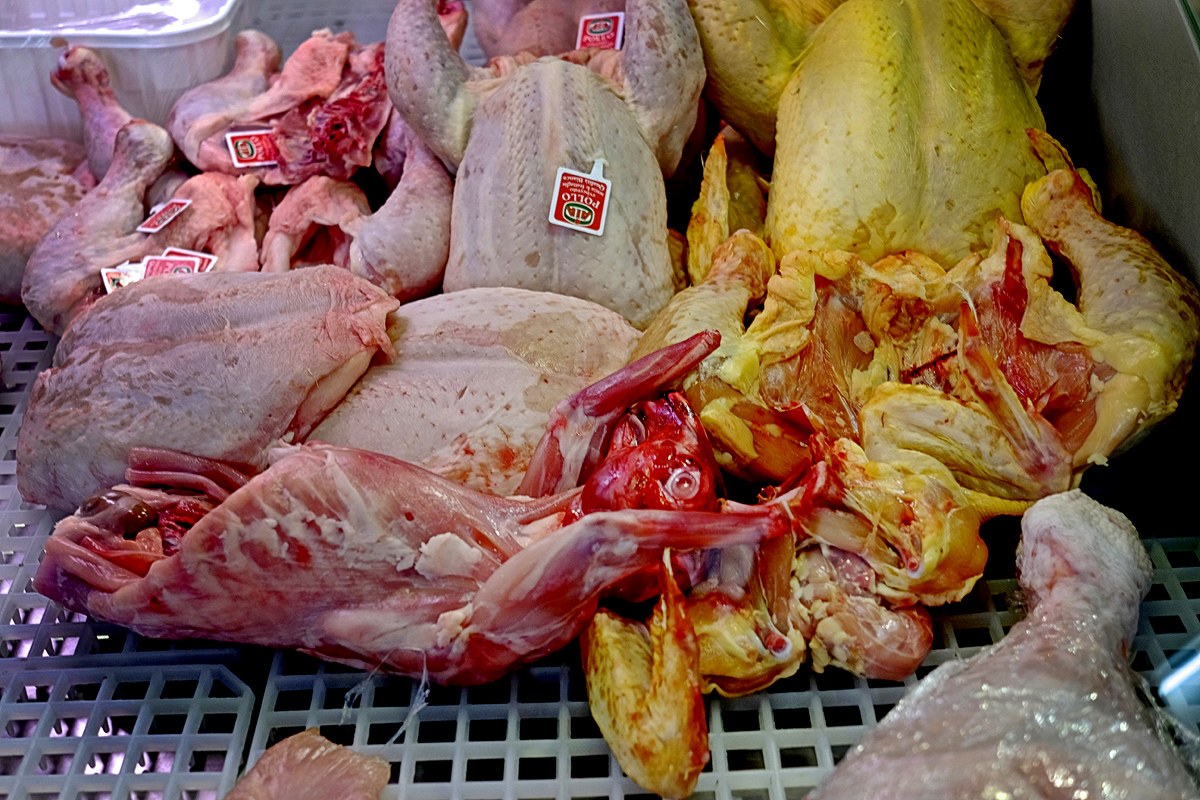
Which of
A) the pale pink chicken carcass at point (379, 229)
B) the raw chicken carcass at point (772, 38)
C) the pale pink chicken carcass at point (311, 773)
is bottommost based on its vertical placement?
the pale pink chicken carcass at point (311, 773)

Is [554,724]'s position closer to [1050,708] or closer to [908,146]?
[1050,708]

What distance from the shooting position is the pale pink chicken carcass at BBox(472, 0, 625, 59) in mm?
2461

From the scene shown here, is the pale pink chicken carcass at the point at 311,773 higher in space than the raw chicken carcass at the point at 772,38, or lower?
lower

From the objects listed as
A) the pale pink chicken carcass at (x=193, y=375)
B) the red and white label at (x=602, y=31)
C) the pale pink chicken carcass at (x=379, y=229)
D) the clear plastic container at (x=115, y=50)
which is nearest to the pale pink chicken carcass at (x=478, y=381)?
the pale pink chicken carcass at (x=193, y=375)

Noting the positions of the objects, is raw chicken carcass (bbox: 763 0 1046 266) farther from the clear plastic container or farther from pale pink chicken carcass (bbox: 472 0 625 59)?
the clear plastic container

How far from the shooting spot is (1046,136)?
1.87 meters

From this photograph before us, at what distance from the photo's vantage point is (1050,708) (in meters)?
1.16

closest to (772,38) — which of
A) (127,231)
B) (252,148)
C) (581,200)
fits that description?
(581,200)

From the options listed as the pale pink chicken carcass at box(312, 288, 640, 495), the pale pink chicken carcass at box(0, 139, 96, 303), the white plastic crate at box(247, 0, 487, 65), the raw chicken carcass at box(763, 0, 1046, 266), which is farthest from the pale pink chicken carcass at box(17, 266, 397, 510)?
the white plastic crate at box(247, 0, 487, 65)

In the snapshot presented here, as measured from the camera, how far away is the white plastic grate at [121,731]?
1412 mm

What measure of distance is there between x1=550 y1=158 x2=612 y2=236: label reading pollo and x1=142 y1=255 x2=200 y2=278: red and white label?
989 mm

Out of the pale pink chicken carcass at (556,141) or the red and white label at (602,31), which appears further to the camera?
the red and white label at (602,31)

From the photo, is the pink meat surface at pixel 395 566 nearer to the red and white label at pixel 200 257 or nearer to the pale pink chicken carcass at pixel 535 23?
the red and white label at pixel 200 257

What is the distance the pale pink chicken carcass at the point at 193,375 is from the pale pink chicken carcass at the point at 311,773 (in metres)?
0.53
